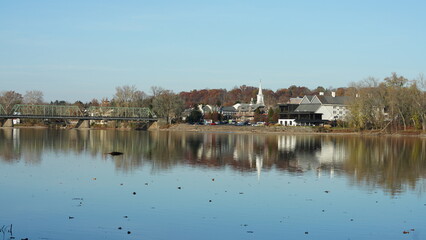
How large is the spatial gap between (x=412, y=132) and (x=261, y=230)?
303 feet

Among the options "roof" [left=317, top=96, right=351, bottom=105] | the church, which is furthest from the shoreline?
the church

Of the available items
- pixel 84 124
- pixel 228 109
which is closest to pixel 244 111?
pixel 228 109

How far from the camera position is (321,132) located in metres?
110

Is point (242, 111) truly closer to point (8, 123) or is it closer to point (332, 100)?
point (332, 100)

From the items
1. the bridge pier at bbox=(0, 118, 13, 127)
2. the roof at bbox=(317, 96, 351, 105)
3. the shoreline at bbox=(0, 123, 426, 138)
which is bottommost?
the shoreline at bbox=(0, 123, 426, 138)

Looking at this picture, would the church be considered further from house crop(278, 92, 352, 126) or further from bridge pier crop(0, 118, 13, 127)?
bridge pier crop(0, 118, 13, 127)

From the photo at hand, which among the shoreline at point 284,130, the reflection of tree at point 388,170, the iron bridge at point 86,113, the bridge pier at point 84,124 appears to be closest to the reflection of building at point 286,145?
the reflection of tree at point 388,170

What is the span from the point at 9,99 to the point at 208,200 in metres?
149

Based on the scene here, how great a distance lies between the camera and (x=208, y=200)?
77.1 feet

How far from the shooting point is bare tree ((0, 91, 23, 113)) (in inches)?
6132

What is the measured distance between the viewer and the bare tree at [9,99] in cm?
15575

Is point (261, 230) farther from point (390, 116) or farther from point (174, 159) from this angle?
point (390, 116)

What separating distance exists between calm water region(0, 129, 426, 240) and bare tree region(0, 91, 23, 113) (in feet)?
407

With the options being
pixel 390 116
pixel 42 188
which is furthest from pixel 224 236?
pixel 390 116
